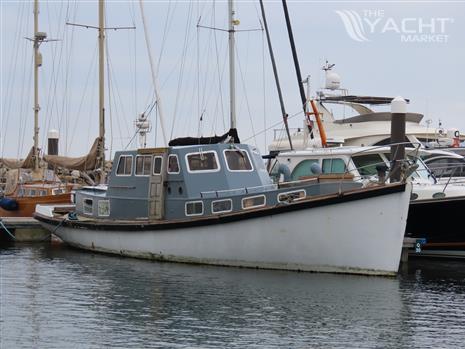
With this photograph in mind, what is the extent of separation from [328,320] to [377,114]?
20116mm

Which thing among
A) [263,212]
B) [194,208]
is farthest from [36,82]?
[263,212]

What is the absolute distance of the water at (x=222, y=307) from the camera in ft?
41.9

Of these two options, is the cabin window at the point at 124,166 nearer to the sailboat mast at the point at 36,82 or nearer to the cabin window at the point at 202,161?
the cabin window at the point at 202,161

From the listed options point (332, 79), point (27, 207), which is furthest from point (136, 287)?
point (332, 79)

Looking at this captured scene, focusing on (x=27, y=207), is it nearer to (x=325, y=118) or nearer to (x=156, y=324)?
(x=325, y=118)

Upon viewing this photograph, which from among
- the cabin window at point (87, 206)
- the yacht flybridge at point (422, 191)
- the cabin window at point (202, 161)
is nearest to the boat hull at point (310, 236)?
the cabin window at point (202, 161)

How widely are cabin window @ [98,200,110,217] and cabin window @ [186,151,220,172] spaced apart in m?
3.46

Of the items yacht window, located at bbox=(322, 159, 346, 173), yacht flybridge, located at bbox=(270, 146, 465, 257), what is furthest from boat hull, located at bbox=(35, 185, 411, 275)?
yacht window, located at bbox=(322, 159, 346, 173)

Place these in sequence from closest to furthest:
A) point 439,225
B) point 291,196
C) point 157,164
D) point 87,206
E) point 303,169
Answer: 1. point 291,196
2. point 157,164
3. point 439,225
4. point 303,169
5. point 87,206

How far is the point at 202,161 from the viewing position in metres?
21.0

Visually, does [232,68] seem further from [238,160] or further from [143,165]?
[143,165]

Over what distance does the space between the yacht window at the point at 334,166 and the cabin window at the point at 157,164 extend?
466 cm

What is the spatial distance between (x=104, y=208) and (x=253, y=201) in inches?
221

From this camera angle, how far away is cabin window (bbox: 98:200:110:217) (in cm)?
2323
